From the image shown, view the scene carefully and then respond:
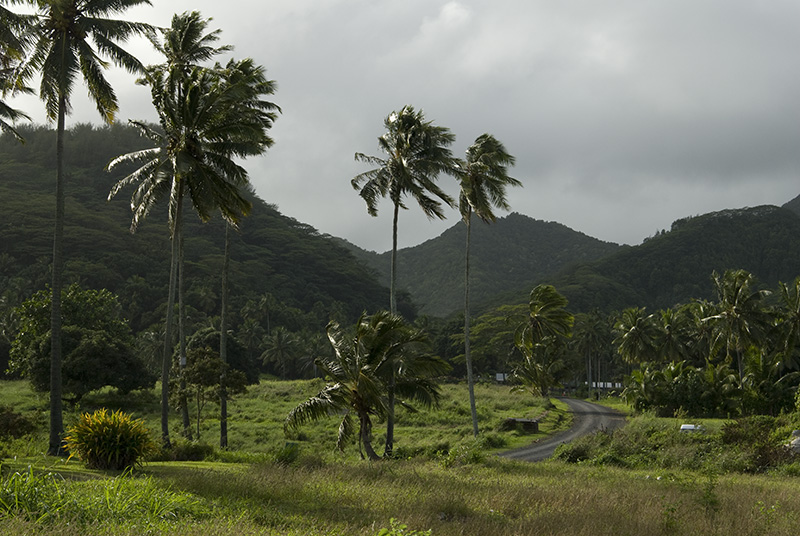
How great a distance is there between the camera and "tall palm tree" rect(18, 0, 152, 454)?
23.3 metres

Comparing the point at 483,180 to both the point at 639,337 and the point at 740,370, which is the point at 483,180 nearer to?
the point at 740,370

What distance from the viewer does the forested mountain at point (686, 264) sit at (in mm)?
164750

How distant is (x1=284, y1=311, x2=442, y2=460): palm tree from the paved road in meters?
7.64

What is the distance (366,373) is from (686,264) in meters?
175

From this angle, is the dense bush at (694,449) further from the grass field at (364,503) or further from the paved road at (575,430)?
the grass field at (364,503)

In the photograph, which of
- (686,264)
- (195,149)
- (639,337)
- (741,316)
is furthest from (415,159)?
(686,264)

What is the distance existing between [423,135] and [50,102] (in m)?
16.8

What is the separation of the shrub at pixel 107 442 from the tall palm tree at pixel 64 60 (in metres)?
7.06

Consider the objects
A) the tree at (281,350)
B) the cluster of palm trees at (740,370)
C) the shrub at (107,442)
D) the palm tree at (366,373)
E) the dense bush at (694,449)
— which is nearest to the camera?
the shrub at (107,442)

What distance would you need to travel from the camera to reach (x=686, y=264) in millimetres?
178125

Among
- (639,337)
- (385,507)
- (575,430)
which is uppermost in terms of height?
(639,337)

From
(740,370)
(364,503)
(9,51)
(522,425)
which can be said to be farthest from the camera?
(740,370)

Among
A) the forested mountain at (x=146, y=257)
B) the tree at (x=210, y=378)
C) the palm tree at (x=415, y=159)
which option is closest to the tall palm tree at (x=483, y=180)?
the palm tree at (x=415, y=159)

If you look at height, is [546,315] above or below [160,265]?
below
